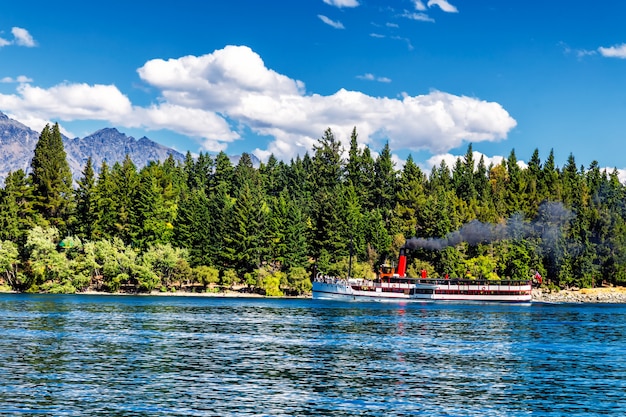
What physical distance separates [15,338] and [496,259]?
442ft

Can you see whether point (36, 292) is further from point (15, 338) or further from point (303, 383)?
point (303, 383)

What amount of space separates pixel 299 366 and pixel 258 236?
108 meters

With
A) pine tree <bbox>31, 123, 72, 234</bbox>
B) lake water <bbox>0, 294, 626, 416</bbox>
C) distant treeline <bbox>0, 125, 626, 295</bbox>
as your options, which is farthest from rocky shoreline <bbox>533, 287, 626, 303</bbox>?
pine tree <bbox>31, 123, 72, 234</bbox>

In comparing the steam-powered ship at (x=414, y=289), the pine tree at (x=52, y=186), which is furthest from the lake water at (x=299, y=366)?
the pine tree at (x=52, y=186)

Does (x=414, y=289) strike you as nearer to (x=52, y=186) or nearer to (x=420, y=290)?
(x=420, y=290)

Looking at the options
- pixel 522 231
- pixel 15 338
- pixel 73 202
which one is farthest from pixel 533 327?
pixel 73 202

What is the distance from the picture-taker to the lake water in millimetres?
40544

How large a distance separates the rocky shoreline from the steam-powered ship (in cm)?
2067

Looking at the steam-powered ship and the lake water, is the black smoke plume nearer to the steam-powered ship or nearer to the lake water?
the steam-powered ship

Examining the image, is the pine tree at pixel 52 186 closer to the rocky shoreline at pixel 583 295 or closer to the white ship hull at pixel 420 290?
the white ship hull at pixel 420 290

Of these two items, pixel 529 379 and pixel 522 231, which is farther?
pixel 522 231

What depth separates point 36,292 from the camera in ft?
482

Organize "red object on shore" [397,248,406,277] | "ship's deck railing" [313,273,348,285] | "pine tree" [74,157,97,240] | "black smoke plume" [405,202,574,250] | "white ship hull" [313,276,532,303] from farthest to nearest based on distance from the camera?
1. "black smoke plume" [405,202,574,250]
2. "pine tree" [74,157,97,240]
3. "red object on shore" [397,248,406,277]
4. "ship's deck railing" [313,273,348,285]
5. "white ship hull" [313,276,532,303]

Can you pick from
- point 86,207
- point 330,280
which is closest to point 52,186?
point 86,207
